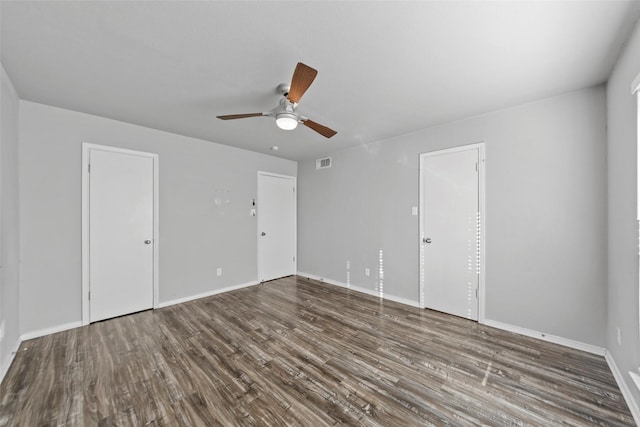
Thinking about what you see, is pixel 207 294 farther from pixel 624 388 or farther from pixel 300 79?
pixel 624 388

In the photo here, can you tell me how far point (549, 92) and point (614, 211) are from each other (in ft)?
4.12

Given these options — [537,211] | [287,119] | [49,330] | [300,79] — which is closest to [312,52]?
[300,79]

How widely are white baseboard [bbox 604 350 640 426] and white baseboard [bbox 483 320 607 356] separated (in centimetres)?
8

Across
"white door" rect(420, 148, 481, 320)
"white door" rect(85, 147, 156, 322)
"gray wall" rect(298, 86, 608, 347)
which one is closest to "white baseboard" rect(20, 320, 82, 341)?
"white door" rect(85, 147, 156, 322)

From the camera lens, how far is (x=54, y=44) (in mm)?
1722

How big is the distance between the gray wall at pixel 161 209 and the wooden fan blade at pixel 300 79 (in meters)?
2.60

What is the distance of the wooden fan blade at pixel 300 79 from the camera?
1.57 metres

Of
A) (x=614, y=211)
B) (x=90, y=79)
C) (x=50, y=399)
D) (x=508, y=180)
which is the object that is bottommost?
(x=50, y=399)

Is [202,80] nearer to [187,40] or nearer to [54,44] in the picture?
[187,40]

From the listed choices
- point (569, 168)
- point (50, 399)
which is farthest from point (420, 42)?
point (50, 399)

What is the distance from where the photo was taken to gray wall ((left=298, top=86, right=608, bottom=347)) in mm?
2328

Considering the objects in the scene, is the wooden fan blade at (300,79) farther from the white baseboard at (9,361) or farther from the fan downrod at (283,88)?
the white baseboard at (9,361)

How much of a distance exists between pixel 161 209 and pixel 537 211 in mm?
4710

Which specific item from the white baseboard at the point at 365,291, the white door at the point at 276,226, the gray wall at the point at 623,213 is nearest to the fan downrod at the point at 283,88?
the gray wall at the point at 623,213
